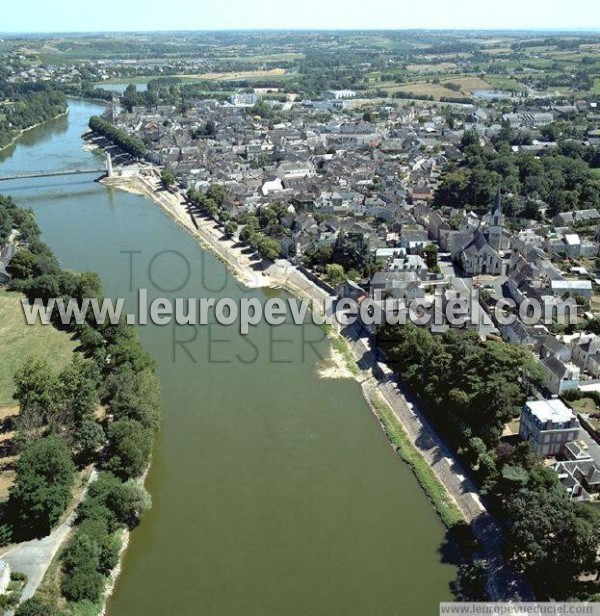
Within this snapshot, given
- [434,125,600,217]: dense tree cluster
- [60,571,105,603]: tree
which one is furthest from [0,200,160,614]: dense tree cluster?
[434,125,600,217]: dense tree cluster

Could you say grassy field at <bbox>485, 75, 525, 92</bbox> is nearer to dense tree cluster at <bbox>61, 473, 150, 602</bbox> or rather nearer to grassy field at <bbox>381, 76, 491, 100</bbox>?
grassy field at <bbox>381, 76, 491, 100</bbox>

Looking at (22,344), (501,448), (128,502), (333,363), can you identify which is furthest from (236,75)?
(128,502)

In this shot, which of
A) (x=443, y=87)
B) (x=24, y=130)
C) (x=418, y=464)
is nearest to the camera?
(x=418, y=464)

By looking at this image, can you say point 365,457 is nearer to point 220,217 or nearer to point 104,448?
point 104,448

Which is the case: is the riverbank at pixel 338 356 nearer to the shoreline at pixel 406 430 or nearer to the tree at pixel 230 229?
the shoreline at pixel 406 430

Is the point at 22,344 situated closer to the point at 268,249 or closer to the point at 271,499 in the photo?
the point at 268,249

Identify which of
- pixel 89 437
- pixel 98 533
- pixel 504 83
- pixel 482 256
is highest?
pixel 504 83

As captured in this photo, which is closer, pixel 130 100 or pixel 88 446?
pixel 88 446
